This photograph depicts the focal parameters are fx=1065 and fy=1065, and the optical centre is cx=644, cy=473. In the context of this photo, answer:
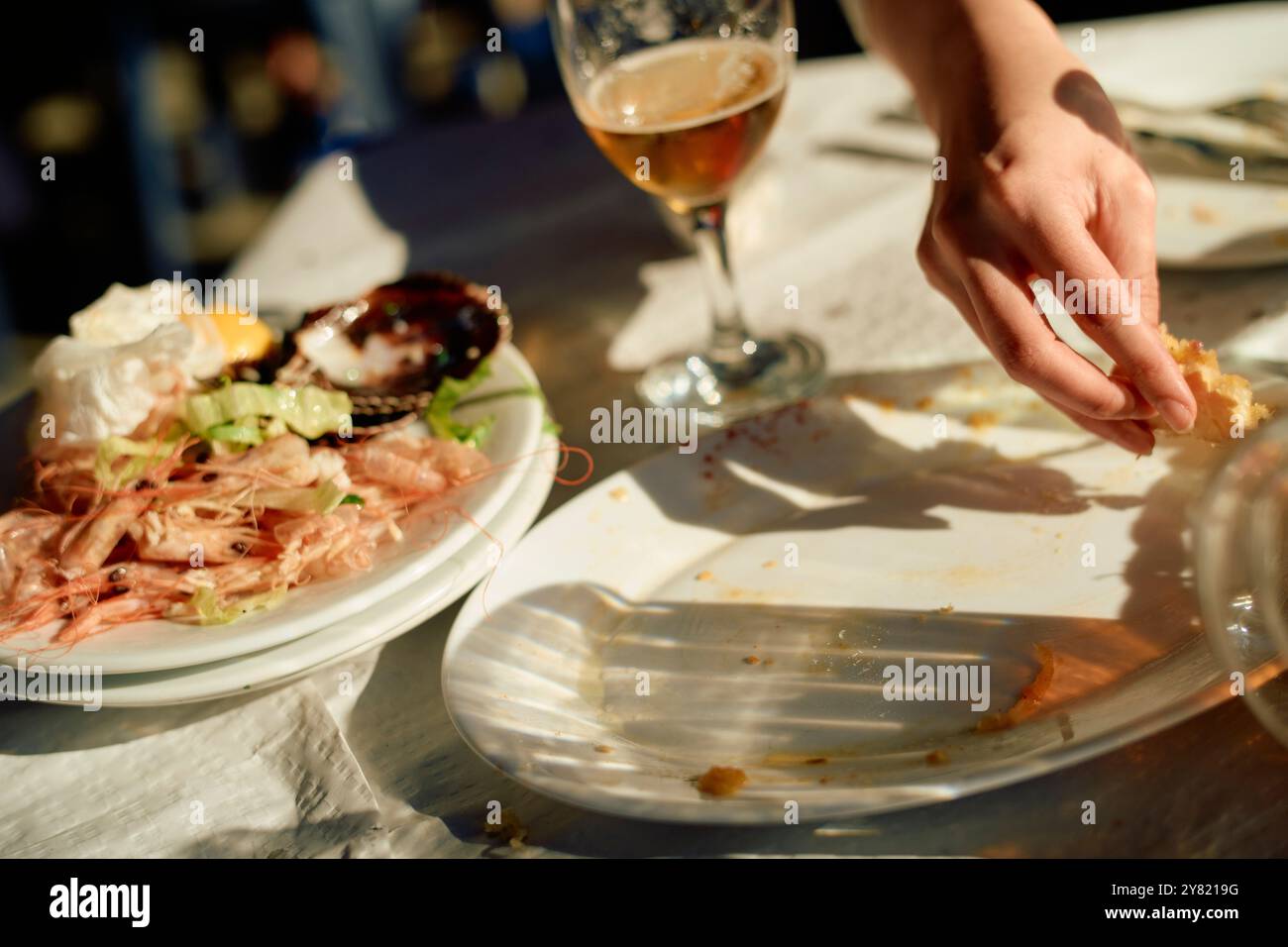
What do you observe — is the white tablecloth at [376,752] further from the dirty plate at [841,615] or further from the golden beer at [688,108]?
the golden beer at [688,108]

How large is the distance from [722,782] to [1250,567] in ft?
1.18

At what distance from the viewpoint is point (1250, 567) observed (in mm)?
653

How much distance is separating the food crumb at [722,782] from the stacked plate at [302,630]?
0.95 feet

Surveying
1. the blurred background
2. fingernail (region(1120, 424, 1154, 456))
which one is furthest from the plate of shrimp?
the blurred background

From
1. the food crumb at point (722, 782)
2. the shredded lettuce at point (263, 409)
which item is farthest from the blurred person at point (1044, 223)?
the shredded lettuce at point (263, 409)

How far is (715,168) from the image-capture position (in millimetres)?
1173

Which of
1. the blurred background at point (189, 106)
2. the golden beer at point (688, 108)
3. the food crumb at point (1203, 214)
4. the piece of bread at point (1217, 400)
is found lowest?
the blurred background at point (189, 106)

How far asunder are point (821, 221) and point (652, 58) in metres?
0.51

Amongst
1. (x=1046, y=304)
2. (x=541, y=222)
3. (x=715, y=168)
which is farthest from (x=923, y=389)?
(x=541, y=222)

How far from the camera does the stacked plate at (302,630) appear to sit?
84cm

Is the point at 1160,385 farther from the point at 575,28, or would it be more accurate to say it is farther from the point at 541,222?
the point at 541,222

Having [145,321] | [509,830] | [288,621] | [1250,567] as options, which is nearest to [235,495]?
[288,621]

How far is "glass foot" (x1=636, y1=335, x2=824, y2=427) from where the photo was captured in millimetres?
1222
